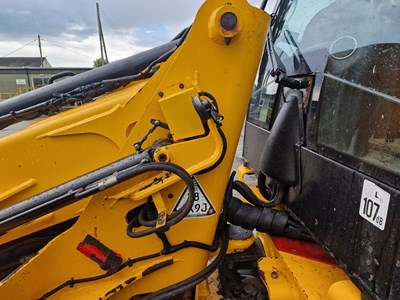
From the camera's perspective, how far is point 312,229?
1570 mm

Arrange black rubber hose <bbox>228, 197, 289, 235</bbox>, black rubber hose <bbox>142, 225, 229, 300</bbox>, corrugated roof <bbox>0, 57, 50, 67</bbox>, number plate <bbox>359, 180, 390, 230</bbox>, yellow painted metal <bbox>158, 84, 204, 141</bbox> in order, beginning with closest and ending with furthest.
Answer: number plate <bbox>359, 180, 390, 230</bbox> < yellow painted metal <bbox>158, 84, 204, 141</bbox> < black rubber hose <bbox>142, 225, 229, 300</bbox> < black rubber hose <bbox>228, 197, 289, 235</bbox> < corrugated roof <bbox>0, 57, 50, 67</bbox>

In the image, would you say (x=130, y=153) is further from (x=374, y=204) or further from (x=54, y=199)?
(x=374, y=204)

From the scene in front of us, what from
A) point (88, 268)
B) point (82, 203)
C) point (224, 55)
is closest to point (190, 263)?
point (88, 268)

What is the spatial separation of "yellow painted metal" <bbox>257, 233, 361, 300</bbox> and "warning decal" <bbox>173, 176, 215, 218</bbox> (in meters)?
0.43

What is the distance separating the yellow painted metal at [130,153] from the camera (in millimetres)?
1459

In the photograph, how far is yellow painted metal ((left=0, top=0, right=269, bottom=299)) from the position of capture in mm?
1459

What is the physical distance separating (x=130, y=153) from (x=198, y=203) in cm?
37

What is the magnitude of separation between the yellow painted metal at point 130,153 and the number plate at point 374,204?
0.57 m

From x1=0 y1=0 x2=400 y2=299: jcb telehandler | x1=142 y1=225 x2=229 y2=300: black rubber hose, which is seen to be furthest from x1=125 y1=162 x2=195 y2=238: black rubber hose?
x1=142 y1=225 x2=229 y2=300: black rubber hose

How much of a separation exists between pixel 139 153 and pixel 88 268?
1.99ft

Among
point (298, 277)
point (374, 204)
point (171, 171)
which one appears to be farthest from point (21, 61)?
point (374, 204)

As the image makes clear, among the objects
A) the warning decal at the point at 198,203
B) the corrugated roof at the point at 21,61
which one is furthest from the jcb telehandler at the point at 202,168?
the corrugated roof at the point at 21,61

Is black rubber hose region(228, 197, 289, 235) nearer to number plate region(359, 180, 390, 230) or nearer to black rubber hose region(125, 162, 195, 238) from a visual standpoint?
black rubber hose region(125, 162, 195, 238)

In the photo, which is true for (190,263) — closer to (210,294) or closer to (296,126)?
(210,294)
